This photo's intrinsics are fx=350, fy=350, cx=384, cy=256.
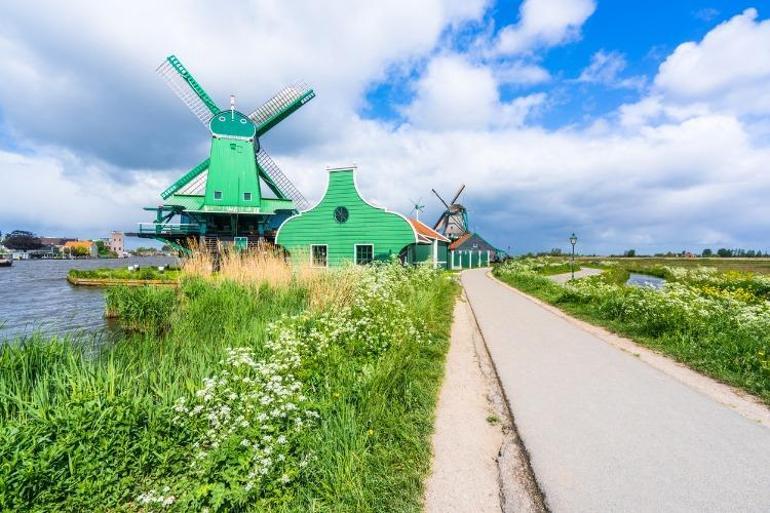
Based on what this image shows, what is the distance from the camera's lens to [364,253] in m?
19.3

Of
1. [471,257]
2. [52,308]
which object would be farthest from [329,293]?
[471,257]

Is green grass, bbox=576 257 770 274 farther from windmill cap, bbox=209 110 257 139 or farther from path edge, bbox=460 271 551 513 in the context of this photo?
windmill cap, bbox=209 110 257 139

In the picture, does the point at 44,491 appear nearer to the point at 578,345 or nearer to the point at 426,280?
the point at 578,345

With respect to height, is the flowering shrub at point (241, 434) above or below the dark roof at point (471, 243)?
below

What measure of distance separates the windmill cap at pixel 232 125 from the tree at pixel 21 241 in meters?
129

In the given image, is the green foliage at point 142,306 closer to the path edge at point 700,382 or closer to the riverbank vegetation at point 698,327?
the path edge at point 700,382

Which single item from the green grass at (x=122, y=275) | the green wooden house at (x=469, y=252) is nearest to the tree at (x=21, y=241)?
the green grass at (x=122, y=275)

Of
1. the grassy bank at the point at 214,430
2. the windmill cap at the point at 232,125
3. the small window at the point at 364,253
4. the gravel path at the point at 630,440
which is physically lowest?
the gravel path at the point at 630,440

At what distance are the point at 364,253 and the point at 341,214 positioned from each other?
2.52 m

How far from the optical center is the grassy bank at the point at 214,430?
2.59 m

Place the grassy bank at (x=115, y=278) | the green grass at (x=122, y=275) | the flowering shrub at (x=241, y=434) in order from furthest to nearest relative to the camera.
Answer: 1. the green grass at (x=122, y=275)
2. the grassy bank at (x=115, y=278)
3. the flowering shrub at (x=241, y=434)

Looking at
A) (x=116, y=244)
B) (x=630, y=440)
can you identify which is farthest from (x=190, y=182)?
(x=116, y=244)

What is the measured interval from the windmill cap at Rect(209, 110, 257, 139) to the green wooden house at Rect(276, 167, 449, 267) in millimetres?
12935

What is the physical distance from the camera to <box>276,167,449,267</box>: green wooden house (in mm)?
18891
